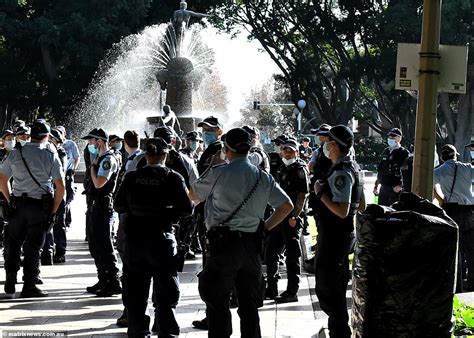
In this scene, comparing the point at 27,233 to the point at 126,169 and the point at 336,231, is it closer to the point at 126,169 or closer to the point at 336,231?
the point at 126,169

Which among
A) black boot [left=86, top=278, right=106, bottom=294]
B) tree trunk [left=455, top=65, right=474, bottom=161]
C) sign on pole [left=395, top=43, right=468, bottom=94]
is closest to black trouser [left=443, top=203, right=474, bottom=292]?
sign on pole [left=395, top=43, right=468, bottom=94]

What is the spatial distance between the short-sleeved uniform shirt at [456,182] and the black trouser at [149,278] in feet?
18.6

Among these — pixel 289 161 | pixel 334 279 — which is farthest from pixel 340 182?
pixel 289 161

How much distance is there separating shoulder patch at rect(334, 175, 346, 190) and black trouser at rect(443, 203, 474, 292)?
16.3 feet

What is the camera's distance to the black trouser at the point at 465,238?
1283 cm

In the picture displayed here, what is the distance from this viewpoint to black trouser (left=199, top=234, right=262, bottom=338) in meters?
7.49

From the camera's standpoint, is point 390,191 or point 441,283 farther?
point 390,191

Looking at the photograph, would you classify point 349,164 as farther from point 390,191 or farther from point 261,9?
point 261,9

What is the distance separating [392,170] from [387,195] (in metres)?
0.48

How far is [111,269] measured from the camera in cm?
1162

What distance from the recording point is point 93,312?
34.6ft

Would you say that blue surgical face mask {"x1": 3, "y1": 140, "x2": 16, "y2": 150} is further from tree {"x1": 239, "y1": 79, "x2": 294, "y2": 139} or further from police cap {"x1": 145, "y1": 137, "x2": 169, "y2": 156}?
tree {"x1": 239, "y1": 79, "x2": 294, "y2": 139}

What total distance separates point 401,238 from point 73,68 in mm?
46635

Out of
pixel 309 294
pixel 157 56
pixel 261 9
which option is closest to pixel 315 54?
pixel 261 9
